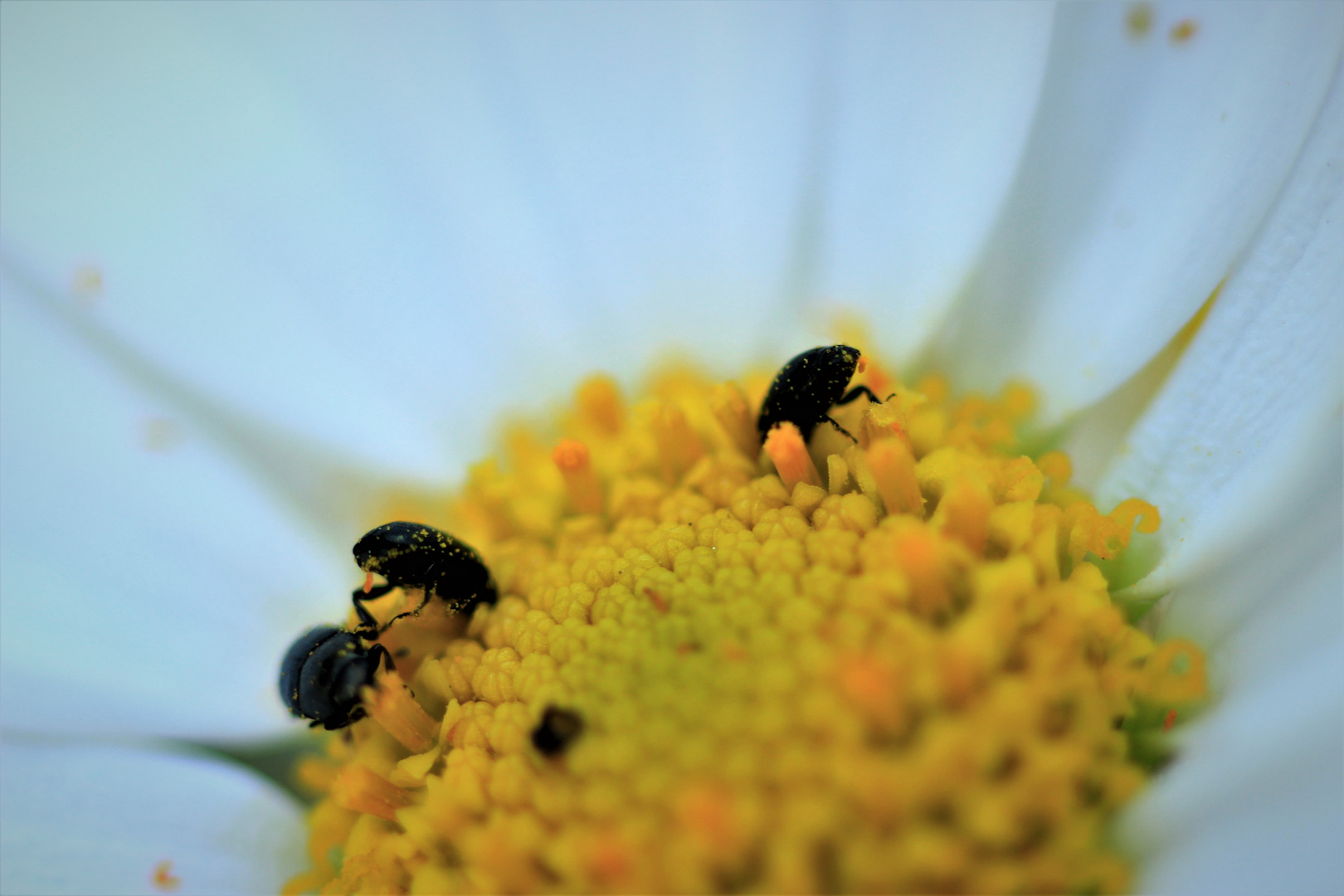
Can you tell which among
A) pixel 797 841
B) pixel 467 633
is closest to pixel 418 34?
pixel 467 633

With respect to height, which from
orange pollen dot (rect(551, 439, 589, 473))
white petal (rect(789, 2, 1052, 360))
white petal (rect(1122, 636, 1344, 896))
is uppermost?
white petal (rect(789, 2, 1052, 360))

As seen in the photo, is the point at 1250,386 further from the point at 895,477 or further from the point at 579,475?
the point at 579,475

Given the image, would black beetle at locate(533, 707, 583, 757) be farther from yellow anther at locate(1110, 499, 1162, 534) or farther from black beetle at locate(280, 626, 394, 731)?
yellow anther at locate(1110, 499, 1162, 534)

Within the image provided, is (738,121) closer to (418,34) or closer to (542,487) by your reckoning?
(418,34)

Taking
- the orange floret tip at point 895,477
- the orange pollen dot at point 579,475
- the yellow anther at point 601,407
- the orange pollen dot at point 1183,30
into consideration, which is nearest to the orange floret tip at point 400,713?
the orange pollen dot at point 579,475

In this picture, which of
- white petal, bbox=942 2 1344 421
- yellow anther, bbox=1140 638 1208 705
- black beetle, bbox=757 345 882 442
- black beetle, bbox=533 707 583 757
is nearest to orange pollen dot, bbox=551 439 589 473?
black beetle, bbox=757 345 882 442

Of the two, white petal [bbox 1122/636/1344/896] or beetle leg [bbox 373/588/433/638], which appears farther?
beetle leg [bbox 373/588/433/638]

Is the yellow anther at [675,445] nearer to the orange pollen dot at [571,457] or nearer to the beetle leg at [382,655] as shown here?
the orange pollen dot at [571,457]

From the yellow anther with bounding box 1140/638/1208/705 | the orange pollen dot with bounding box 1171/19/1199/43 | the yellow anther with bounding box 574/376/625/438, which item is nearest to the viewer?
the yellow anther with bounding box 1140/638/1208/705
